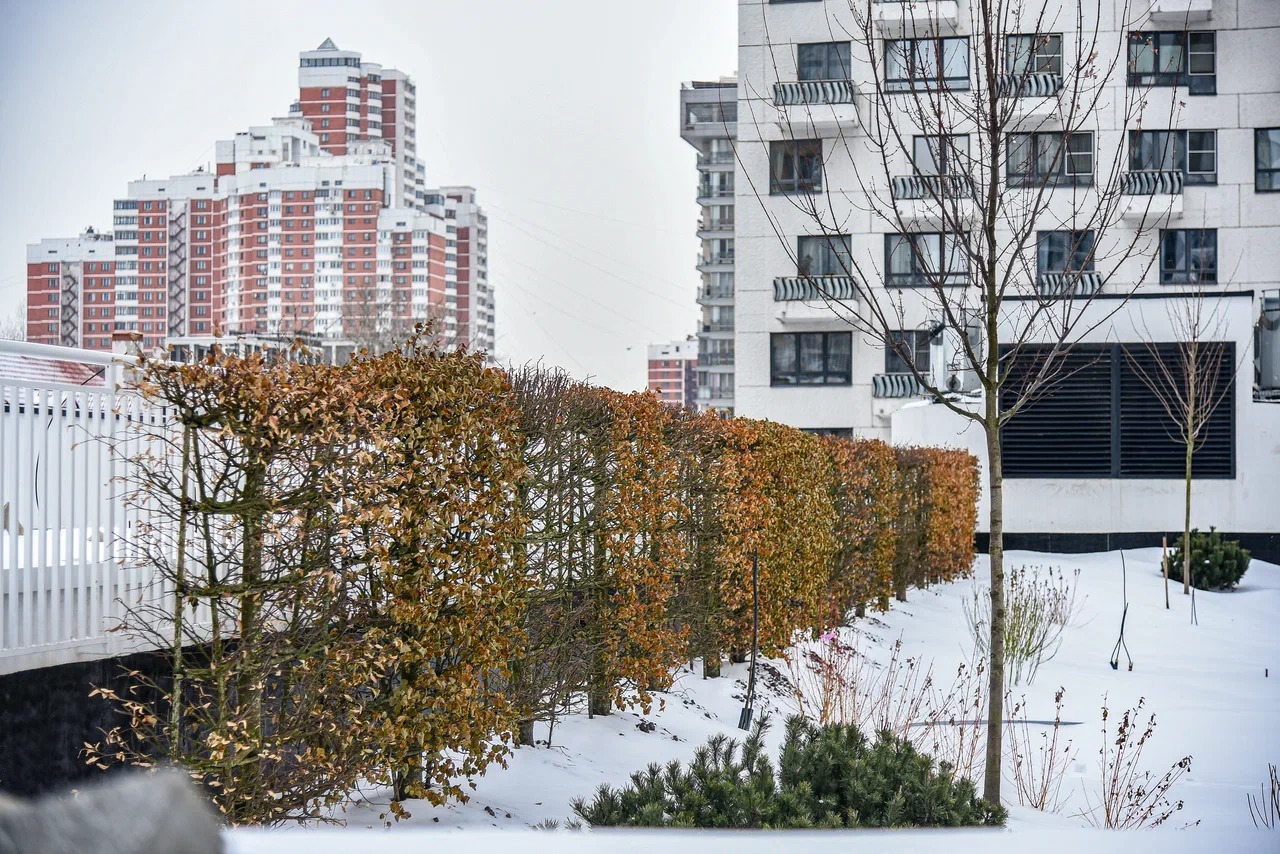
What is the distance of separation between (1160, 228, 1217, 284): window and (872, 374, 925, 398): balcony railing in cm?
717

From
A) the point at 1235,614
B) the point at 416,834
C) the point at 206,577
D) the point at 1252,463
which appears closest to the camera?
the point at 416,834

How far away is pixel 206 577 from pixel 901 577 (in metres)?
13.7

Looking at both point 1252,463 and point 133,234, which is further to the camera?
point 133,234

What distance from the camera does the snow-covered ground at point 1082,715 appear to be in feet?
19.7

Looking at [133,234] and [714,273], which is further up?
[133,234]

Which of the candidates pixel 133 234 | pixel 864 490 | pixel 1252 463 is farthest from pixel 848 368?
pixel 133 234

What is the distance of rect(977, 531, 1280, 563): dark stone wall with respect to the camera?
2473 centimetres

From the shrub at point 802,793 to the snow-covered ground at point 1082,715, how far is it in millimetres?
480

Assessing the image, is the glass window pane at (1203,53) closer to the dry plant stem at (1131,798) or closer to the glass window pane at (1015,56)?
the glass window pane at (1015,56)

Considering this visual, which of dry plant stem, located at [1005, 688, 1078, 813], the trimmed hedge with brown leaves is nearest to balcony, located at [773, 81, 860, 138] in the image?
dry plant stem, located at [1005, 688, 1078, 813]

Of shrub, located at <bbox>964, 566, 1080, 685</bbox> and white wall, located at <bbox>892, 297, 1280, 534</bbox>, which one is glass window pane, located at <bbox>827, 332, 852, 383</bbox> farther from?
shrub, located at <bbox>964, 566, 1080, 685</bbox>

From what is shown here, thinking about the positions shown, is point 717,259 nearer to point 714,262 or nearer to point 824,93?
point 714,262

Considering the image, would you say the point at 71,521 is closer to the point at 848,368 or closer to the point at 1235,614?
the point at 1235,614

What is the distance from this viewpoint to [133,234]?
456 ft
